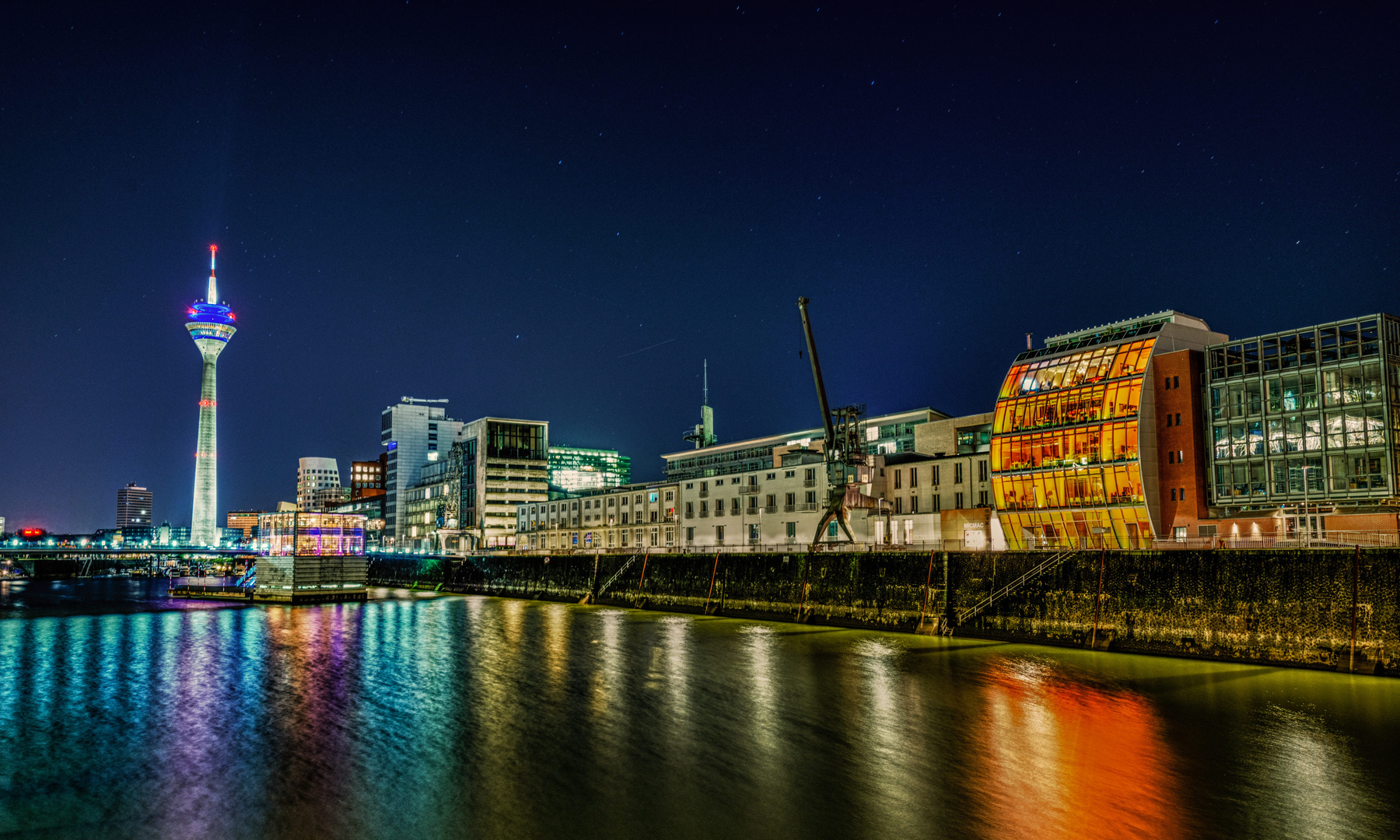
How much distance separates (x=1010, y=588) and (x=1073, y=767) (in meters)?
30.4

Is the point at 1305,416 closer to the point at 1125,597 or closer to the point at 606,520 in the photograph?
the point at 1125,597

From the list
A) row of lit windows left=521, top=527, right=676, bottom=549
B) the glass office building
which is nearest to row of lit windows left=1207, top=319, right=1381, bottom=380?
the glass office building

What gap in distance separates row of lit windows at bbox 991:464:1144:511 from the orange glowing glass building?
0.07 m

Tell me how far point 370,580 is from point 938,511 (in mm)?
114846

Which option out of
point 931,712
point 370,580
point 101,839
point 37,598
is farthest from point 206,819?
point 370,580

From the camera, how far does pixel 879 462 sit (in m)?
91.3

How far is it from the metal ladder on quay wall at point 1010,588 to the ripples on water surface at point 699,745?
524 centimetres

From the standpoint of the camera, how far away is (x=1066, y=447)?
7469 cm

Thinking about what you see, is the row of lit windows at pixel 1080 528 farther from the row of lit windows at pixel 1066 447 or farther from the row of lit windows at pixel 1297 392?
the row of lit windows at pixel 1297 392

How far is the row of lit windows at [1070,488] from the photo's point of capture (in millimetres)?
70125

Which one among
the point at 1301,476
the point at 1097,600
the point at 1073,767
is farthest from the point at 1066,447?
the point at 1073,767

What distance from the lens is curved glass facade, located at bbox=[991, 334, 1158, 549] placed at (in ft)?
231

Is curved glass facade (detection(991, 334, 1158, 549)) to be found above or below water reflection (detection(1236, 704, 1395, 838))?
above

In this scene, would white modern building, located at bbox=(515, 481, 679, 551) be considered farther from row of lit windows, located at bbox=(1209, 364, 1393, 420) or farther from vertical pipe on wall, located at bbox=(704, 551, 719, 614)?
row of lit windows, located at bbox=(1209, 364, 1393, 420)
